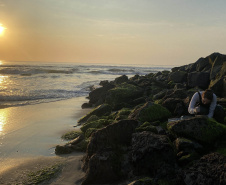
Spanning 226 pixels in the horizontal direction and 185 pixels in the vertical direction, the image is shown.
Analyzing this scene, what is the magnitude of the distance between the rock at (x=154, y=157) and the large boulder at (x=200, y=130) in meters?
0.78

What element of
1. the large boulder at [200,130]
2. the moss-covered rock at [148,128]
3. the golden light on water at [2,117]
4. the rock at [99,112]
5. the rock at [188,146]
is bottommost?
the golden light on water at [2,117]

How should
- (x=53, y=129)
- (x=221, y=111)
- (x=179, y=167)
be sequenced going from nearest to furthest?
(x=179, y=167)
(x=221, y=111)
(x=53, y=129)

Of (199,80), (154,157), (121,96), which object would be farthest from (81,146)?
(199,80)

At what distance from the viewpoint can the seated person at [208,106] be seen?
6926mm

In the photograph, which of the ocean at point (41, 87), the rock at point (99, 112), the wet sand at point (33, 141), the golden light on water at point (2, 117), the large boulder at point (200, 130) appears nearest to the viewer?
the large boulder at point (200, 130)

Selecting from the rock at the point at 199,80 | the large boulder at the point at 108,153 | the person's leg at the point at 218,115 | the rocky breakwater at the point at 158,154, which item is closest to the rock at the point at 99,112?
the rocky breakwater at the point at 158,154

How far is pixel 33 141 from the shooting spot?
831cm

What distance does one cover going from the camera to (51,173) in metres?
5.83

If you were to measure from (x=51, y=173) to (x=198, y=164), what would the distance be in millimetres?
3766

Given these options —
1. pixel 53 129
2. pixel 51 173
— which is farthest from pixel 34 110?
pixel 51 173

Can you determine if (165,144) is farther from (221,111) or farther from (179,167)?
(221,111)

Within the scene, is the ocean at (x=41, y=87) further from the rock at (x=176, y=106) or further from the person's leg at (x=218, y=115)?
the person's leg at (x=218, y=115)

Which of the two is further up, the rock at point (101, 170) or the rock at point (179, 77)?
the rock at point (179, 77)

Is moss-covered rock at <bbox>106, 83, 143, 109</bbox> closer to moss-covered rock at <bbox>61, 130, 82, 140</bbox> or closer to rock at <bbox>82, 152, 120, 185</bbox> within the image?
moss-covered rock at <bbox>61, 130, 82, 140</bbox>
